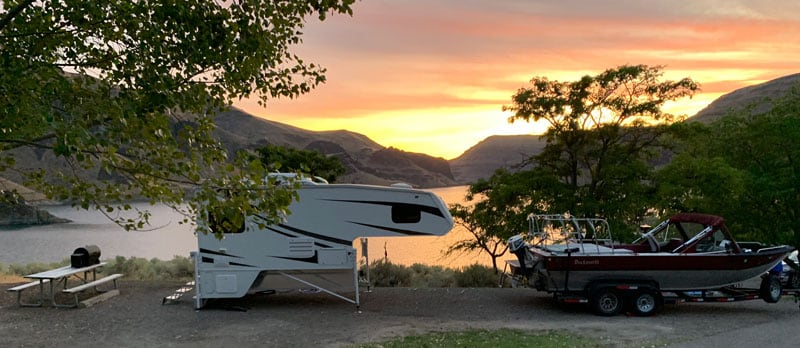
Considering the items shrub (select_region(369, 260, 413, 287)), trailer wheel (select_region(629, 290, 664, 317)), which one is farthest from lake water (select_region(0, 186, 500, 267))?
trailer wheel (select_region(629, 290, 664, 317))

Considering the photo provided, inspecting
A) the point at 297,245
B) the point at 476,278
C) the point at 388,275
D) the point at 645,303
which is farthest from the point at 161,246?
the point at 645,303

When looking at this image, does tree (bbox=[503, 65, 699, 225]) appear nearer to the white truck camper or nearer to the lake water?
the lake water

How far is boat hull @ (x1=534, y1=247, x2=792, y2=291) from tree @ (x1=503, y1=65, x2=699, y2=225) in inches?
280

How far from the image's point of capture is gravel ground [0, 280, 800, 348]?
9898mm

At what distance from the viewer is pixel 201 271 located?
1228 cm

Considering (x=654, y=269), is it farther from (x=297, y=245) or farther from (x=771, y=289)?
(x=297, y=245)

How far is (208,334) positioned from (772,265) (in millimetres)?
11035

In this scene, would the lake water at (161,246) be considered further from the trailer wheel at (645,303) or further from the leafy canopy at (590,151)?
the trailer wheel at (645,303)

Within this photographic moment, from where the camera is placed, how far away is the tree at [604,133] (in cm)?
1934

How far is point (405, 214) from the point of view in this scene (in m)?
12.0

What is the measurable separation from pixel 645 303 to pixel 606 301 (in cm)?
76

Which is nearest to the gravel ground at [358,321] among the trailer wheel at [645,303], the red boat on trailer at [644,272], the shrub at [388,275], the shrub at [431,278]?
the trailer wheel at [645,303]

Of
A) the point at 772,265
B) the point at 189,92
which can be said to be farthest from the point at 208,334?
the point at 772,265

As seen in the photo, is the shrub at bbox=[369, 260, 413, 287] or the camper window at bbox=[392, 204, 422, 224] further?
the shrub at bbox=[369, 260, 413, 287]
